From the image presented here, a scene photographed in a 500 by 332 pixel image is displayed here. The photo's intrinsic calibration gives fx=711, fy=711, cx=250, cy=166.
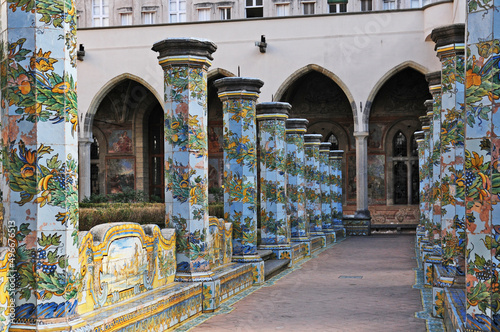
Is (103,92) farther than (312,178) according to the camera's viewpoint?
Yes

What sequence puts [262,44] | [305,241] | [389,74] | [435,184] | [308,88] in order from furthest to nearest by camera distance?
[308,88]
[262,44]
[389,74]
[305,241]
[435,184]

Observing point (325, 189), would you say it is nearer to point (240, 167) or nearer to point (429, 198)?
point (429, 198)

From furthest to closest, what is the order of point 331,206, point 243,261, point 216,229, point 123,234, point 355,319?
1. point 331,206
2. point 243,261
3. point 216,229
4. point 355,319
5. point 123,234

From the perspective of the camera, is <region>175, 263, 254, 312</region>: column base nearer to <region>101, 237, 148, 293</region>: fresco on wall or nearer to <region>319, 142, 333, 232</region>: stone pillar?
<region>101, 237, 148, 293</region>: fresco on wall

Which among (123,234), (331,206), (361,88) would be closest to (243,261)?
(123,234)

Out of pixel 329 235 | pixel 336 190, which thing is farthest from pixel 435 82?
pixel 336 190

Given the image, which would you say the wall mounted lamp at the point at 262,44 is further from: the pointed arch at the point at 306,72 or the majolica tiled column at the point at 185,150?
the majolica tiled column at the point at 185,150

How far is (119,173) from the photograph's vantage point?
1308 inches

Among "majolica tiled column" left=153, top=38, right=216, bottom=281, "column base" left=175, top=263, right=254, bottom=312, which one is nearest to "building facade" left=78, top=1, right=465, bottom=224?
"column base" left=175, top=263, right=254, bottom=312

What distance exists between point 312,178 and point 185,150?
12.3 m

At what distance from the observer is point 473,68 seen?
206 inches

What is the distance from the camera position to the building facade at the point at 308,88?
28141 millimetres

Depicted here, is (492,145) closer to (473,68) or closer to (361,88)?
(473,68)

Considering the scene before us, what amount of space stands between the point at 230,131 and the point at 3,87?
6.71 meters
